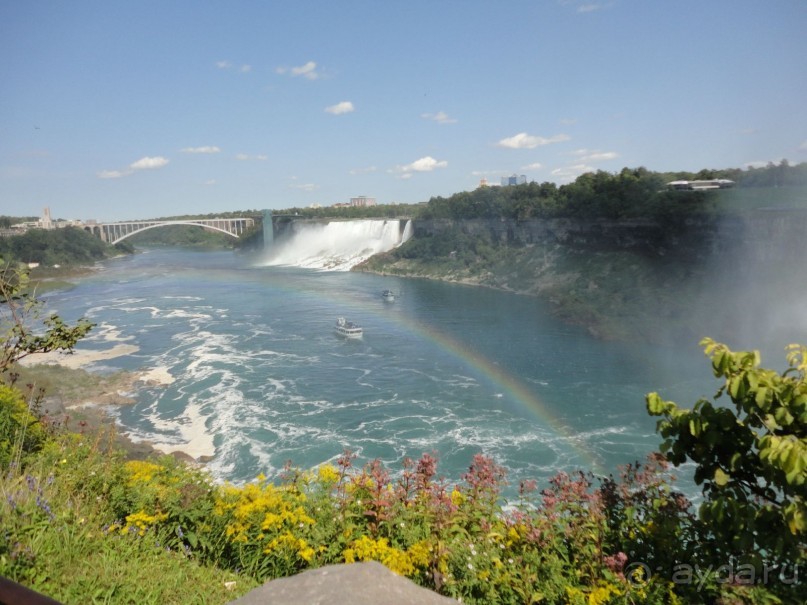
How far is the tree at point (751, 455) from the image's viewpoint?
226 centimetres

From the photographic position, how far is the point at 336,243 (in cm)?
6084

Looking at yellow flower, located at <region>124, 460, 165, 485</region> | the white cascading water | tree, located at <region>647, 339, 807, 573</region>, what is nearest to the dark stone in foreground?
tree, located at <region>647, 339, 807, 573</region>

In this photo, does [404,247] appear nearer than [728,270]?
No

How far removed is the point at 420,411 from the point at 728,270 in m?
20.8

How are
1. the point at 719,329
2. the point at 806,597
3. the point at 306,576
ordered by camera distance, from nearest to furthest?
the point at 306,576 → the point at 806,597 → the point at 719,329

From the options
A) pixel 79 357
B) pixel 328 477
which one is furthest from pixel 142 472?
pixel 79 357

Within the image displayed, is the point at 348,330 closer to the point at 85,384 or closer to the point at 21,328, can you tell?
the point at 85,384

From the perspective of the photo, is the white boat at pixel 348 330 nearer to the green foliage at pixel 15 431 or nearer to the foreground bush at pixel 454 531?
the green foliage at pixel 15 431

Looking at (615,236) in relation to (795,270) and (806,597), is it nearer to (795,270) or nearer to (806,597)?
(795,270)

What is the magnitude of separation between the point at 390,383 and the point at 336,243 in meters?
45.1

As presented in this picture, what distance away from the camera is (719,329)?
920 inches

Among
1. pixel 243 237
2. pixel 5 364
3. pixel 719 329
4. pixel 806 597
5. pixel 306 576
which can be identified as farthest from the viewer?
pixel 243 237

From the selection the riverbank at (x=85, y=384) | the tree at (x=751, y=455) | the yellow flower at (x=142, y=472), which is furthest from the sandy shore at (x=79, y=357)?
the tree at (x=751, y=455)

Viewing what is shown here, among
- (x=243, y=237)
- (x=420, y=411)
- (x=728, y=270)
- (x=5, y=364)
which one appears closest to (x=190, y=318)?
(x=420, y=411)
